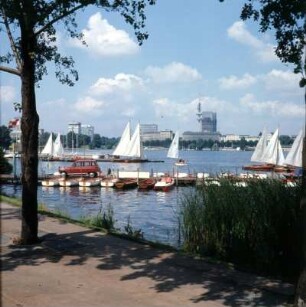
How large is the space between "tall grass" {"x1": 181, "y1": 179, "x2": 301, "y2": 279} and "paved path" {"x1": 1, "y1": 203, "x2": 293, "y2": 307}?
127 centimetres

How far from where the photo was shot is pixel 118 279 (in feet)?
24.9

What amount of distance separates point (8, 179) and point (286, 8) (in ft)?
155

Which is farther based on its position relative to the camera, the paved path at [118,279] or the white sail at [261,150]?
the white sail at [261,150]

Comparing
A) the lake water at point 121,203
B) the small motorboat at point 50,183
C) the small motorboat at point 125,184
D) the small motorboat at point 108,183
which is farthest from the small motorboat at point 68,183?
the small motorboat at point 125,184

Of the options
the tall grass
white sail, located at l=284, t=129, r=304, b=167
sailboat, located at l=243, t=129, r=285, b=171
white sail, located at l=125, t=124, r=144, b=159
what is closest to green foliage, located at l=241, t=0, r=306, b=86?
the tall grass

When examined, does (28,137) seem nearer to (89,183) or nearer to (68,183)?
(89,183)

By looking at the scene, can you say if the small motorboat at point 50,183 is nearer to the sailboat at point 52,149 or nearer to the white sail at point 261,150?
the white sail at point 261,150

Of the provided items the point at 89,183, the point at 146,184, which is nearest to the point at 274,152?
the point at 146,184

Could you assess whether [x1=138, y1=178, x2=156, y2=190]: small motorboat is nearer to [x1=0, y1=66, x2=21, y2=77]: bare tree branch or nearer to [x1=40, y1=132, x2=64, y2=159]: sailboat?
[x1=0, y1=66, x2=21, y2=77]: bare tree branch

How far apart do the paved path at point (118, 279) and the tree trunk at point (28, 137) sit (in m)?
0.47

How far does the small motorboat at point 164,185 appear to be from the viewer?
52.3 metres

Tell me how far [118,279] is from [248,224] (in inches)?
138

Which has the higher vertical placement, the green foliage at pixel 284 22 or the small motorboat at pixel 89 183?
the green foliage at pixel 284 22

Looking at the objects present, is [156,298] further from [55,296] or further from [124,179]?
[124,179]
